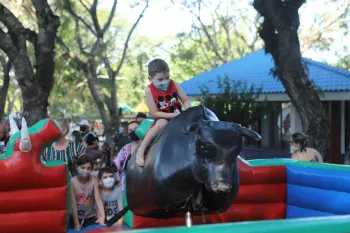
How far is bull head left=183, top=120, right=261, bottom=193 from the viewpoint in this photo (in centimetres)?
411

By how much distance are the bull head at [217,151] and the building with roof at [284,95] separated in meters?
9.38

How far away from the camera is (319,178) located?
6.46 metres

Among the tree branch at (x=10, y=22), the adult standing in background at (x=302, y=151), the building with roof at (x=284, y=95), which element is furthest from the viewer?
the building with roof at (x=284, y=95)

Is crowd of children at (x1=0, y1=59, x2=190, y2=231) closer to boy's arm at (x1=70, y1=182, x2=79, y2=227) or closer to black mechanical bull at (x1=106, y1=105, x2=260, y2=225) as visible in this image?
boy's arm at (x1=70, y1=182, x2=79, y2=227)

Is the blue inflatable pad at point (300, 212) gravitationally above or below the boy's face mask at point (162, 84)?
below

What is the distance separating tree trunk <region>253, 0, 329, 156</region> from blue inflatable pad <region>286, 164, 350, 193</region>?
14.4 ft

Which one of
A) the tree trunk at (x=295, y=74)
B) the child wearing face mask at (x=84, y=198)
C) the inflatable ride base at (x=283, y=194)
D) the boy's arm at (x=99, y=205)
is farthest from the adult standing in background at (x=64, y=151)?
the tree trunk at (x=295, y=74)

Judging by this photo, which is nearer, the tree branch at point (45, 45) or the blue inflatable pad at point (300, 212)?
the blue inflatable pad at point (300, 212)

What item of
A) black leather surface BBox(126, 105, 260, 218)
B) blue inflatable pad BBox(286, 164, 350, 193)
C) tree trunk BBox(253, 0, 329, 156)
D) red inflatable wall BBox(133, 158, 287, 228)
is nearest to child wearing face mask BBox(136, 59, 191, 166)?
black leather surface BBox(126, 105, 260, 218)

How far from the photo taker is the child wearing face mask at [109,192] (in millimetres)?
6449

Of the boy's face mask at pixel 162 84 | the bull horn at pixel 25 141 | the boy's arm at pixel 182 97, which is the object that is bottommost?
the bull horn at pixel 25 141

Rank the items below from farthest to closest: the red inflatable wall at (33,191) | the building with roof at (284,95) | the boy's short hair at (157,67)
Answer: the building with roof at (284,95) < the red inflatable wall at (33,191) < the boy's short hair at (157,67)

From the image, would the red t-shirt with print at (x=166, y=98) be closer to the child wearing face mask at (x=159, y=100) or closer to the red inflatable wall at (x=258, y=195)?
the child wearing face mask at (x=159, y=100)

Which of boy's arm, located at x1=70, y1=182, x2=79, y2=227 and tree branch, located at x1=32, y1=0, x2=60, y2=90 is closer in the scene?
boy's arm, located at x1=70, y1=182, x2=79, y2=227
